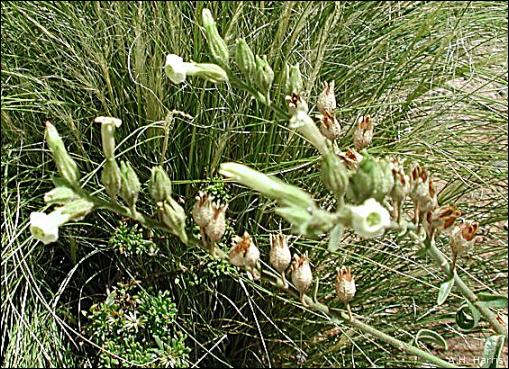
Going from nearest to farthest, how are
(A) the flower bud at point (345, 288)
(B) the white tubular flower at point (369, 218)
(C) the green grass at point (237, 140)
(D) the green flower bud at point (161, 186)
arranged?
(B) the white tubular flower at point (369, 218), (D) the green flower bud at point (161, 186), (A) the flower bud at point (345, 288), (C) the green grass at point (237, 140)

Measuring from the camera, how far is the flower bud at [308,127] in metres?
0.74

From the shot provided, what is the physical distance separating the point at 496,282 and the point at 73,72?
0.74m

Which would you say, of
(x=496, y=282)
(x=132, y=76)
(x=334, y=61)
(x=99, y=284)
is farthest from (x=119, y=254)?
(x=496, y=282)

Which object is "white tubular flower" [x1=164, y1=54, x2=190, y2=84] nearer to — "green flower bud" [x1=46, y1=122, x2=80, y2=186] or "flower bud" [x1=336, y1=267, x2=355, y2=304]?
"green flower bud" [x1=46, y1=122, x2=80, y2=186]

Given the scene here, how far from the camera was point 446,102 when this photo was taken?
1277 millimetres

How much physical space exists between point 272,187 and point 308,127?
0.12 metres

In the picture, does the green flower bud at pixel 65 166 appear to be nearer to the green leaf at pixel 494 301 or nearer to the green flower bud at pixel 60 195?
the green flower bud at pixel 60 195

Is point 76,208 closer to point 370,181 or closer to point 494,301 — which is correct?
point 370,181

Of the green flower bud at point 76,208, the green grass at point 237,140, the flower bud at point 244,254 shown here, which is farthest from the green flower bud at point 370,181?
the green grass at point 237,140

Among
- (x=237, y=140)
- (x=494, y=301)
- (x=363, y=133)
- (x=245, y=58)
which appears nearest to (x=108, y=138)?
(x=245, y=58)

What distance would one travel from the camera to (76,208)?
27.2 inches

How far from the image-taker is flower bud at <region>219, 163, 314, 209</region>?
2.07ft

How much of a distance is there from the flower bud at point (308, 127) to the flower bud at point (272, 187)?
0.31 feet

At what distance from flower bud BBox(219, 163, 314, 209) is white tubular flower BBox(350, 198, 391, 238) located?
1.5 inches
